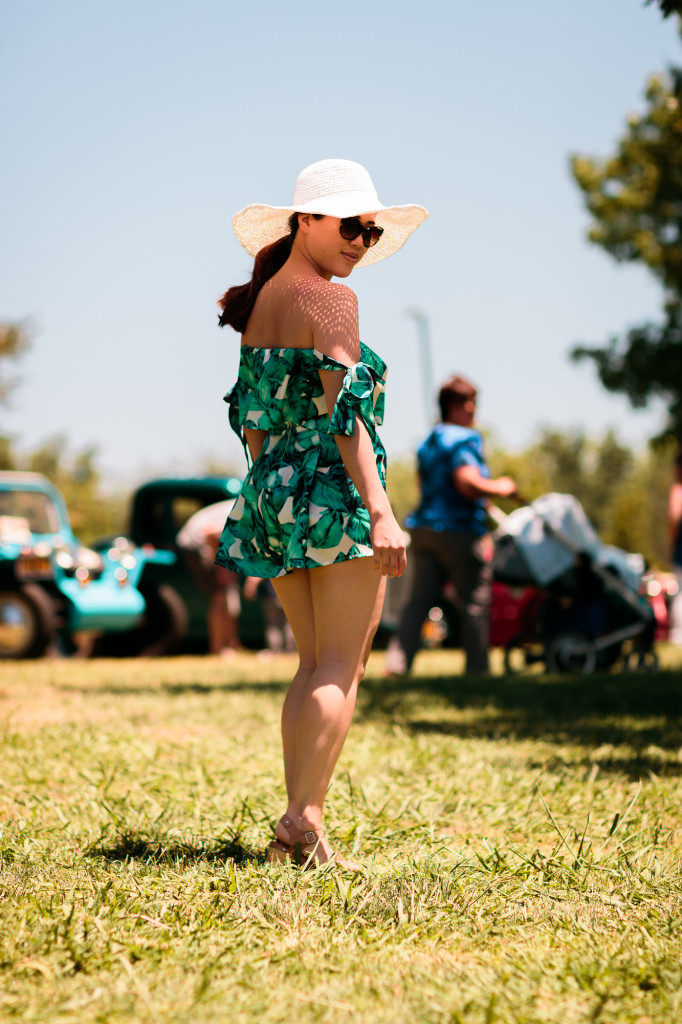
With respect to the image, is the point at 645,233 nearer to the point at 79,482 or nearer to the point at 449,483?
the point at 449,483

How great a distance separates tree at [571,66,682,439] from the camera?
60.9 ft

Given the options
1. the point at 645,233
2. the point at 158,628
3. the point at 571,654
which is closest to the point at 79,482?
the point at 645,233

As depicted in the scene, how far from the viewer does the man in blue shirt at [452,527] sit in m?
7.61

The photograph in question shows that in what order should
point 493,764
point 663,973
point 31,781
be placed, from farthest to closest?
point 493,764
point 31,781
point 663,973

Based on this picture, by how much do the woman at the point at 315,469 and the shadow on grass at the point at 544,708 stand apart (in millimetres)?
1895

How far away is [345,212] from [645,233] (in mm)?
18467

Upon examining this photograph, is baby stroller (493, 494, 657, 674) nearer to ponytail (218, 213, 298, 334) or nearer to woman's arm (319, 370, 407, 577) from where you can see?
ponytail (218, 213, 298, 334)

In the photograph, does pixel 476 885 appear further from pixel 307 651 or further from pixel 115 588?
pixel 115 588

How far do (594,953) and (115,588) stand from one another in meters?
9.54

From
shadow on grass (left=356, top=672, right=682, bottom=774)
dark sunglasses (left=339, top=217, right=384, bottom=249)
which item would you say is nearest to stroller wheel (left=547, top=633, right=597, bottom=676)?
shadow on grass (left=356, top=672, right=682, bottom=774)

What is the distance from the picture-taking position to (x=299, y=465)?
289 centimetres

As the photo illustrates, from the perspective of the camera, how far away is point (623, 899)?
260cm

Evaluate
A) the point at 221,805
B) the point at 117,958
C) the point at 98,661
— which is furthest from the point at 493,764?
the point at 98,661

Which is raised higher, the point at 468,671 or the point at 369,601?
the point at 369,601
